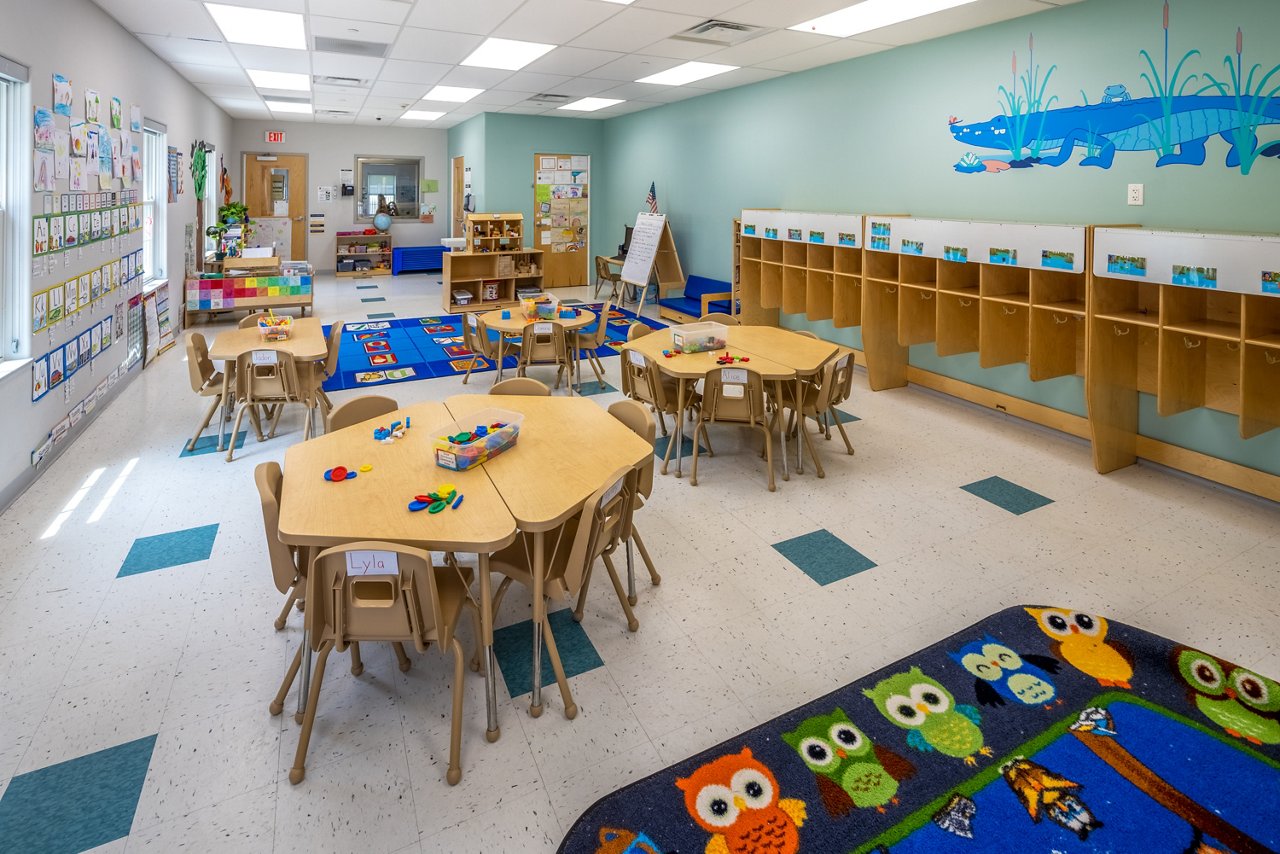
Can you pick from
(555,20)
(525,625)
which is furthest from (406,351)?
(525,625)

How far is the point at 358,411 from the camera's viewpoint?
10.9 ft

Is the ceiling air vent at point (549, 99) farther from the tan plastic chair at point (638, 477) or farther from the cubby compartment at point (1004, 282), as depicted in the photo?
the tan plastic chair at point (638, 477)

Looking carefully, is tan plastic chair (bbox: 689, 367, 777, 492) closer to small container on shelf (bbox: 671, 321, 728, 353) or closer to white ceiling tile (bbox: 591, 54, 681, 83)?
small container on shelf (bbox: 671, 321, 728, 353)

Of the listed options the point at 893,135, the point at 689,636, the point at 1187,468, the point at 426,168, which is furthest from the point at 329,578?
the point at 426,168

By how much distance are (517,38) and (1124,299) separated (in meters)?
5.13

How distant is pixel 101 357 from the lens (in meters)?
5.45

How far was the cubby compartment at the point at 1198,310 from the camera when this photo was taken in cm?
395

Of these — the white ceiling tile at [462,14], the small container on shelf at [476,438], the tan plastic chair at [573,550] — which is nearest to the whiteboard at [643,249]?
the white ceiling tile at [462,14]

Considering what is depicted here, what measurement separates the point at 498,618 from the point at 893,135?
553 centimetres

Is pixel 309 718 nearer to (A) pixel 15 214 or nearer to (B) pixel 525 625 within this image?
(B) pixel 525 625

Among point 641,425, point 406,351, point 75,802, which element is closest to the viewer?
point 75,802

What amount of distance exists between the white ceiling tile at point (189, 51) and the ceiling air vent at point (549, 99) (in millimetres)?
3521

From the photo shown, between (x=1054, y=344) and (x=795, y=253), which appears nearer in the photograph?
(x=1054, y=344)

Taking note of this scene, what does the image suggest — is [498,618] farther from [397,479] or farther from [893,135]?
[893,135]
